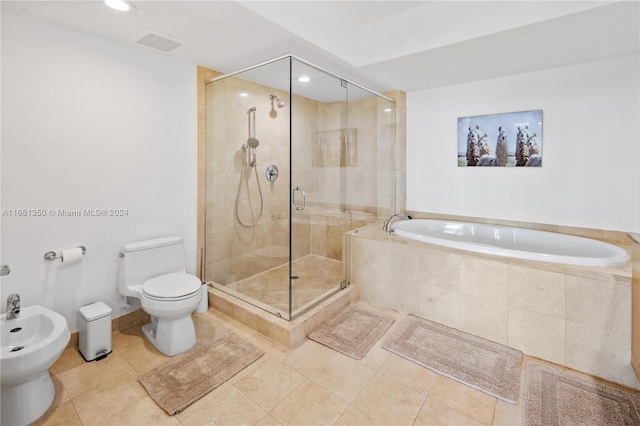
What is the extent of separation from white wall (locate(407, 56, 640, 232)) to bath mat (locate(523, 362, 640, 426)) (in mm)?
1616

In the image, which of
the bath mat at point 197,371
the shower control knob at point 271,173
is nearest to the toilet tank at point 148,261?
the bath mat at point 197,371

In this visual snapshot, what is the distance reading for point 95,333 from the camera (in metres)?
2.03

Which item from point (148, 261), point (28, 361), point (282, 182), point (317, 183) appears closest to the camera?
point (28, 361)

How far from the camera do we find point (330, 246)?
3.08 metres

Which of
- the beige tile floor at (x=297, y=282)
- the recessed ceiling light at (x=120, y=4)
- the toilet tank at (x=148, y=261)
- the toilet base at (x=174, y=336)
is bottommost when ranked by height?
the toilet base at (x=174, y=336)

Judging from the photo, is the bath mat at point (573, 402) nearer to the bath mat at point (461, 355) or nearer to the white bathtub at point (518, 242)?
the bath mat at point (461, 355)

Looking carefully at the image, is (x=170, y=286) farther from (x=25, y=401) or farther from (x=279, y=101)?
(x=279, y=101)

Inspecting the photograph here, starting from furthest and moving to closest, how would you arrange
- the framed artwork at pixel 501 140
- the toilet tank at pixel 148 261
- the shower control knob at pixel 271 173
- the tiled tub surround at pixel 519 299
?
the framed artwork at pixel 501 140 → the shower control knob at pixel 271 173 → the toilet tank at pixel 148 261 → the tiled tub surround at pixel 519 299

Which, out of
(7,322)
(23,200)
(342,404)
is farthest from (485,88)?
(7,322)

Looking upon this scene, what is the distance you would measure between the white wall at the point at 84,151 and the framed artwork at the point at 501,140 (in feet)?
9.32

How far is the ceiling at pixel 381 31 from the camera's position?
1.85m

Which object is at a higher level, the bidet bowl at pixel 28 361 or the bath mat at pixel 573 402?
the bidet bowl at pixel 28 361

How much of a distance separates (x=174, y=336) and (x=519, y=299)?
2391mm

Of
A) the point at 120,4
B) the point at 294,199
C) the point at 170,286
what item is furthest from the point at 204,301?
the point at 120,4
